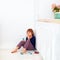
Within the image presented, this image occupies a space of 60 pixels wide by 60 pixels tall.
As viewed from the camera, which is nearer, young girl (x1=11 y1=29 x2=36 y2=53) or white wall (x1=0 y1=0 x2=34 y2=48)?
young girl (x1=11 y1=29 x2=36 y2=53)

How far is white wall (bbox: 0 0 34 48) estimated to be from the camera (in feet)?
6.81

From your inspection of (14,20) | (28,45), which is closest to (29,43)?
(28,45)

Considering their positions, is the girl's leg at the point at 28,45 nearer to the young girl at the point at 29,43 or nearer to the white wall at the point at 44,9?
the young girl at the point at 29,43

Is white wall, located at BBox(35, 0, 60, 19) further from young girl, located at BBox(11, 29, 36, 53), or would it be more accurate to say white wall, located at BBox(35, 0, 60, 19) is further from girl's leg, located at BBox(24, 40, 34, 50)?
girl's leg, located at BBox(24, 40, 34, 50)

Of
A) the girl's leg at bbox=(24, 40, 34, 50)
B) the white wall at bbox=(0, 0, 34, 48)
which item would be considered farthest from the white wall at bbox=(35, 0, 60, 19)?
the girl's leg at bbox=(24, 40, 34, 50)

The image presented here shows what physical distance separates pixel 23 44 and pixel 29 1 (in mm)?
579

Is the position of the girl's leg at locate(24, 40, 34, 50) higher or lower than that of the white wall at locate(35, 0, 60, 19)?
lower

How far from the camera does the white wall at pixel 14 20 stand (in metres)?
2.07

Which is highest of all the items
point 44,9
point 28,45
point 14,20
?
point 44,9

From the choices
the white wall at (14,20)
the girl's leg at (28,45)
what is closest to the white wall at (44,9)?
the white wall at (14,20)

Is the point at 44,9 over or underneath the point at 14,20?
over

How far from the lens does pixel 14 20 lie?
2.10 meters

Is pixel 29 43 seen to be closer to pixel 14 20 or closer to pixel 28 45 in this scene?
pixel 28 45

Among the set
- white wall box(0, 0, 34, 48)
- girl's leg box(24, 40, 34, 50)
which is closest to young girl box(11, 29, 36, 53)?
girl's leg box(24, 40, 34, 50)
